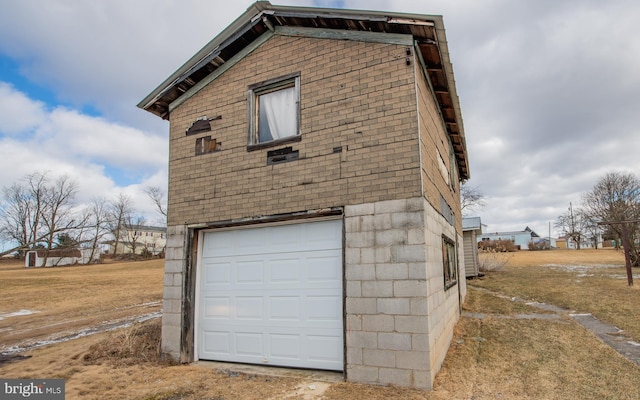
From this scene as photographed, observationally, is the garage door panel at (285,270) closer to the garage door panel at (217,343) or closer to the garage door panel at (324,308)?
the garage door panel at (324,308)

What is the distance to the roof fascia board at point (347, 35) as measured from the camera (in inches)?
254

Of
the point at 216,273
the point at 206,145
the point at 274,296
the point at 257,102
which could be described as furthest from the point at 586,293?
the point at 206,145

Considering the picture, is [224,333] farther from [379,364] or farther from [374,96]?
[374,96]

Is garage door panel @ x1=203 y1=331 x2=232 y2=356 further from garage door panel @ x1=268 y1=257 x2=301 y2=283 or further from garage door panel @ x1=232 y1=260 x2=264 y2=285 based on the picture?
garage door panel @ x1=268 y1=257 x2=301 y2=283

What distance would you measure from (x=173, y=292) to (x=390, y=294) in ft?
14.4

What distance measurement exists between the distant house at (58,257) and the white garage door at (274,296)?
4856 cm

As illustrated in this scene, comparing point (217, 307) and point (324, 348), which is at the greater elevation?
point (217, 307)

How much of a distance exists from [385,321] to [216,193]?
406 cm

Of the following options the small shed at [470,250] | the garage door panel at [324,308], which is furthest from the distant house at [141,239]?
the garage door panel at [324,308]

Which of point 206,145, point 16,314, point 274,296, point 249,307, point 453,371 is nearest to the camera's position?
point 453,371

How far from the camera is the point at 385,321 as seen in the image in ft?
19.2

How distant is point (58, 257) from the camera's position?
48938mm

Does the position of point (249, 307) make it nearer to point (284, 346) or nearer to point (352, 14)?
point (284, 346)

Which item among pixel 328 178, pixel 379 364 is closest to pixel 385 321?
pixel 379 364
